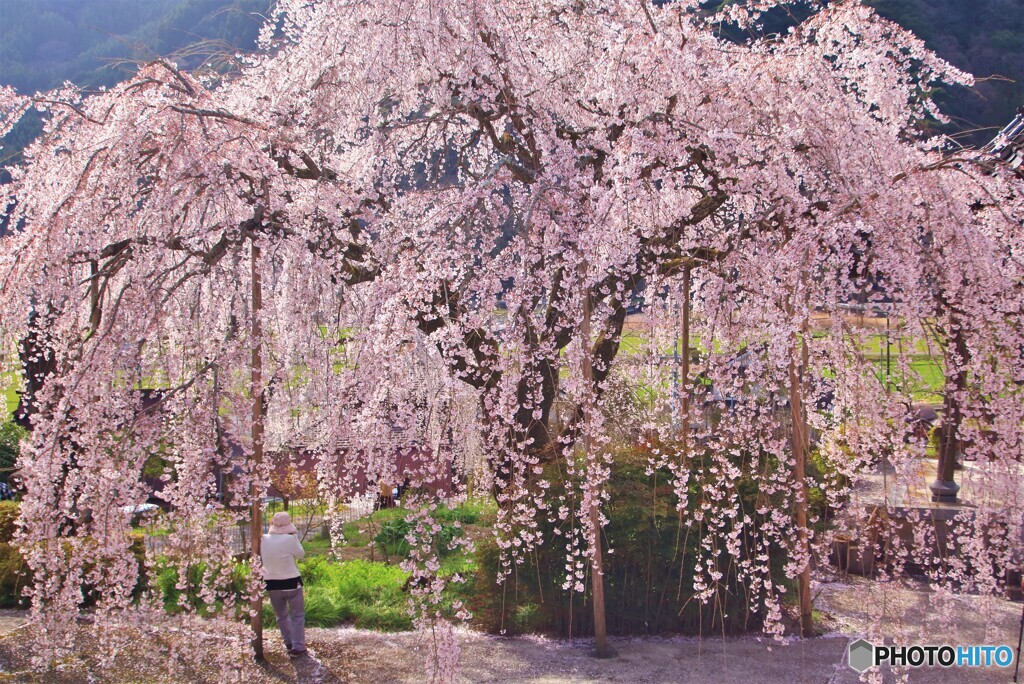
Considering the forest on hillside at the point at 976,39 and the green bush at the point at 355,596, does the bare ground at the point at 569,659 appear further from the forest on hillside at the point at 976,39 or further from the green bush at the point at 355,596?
the forest on hillside at the point at 976,39

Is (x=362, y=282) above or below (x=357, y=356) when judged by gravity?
above

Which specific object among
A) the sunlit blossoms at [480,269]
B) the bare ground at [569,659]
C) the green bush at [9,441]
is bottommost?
the bare ground at [569,659]

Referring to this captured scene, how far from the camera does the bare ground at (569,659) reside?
4.99m

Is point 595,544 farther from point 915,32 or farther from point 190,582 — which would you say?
point 915,32

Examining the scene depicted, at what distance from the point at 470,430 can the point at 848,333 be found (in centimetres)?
199

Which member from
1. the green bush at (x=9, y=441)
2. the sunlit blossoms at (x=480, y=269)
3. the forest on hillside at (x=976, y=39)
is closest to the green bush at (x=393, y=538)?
the sunlit blossoms at (x=480, y=269)

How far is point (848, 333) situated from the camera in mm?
3949

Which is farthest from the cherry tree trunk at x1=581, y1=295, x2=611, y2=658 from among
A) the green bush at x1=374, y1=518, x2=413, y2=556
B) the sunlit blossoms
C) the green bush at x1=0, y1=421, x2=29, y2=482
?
the green bush at x1=0, y1=421, x2=29, y2=482

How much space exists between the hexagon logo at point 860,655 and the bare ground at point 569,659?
0.21 feet

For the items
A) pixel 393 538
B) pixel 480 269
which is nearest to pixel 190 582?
pixel 393 538

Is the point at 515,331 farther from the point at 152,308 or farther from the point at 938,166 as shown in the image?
the point at 938,166

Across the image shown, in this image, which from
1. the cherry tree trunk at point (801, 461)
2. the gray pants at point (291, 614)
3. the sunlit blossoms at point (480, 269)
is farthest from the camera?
the gray pants at point (291, 614)

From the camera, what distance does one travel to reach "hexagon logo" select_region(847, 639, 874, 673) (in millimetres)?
5167

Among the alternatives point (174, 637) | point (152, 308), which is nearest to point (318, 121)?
point (152, 308)
